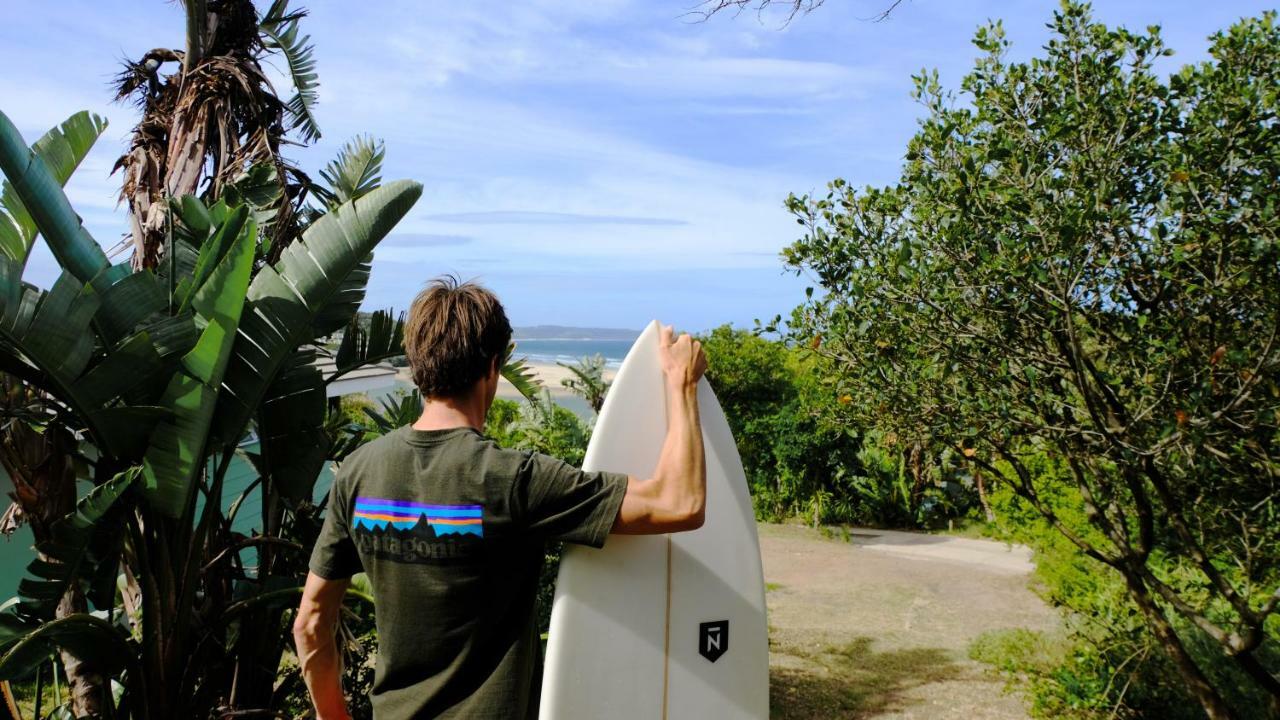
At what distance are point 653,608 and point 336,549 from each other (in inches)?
33.6

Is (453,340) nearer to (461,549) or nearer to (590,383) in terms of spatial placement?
(461,549)

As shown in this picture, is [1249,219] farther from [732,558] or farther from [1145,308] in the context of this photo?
[732,558]

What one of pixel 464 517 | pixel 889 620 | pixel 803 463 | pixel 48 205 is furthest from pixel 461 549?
pixel 803 463

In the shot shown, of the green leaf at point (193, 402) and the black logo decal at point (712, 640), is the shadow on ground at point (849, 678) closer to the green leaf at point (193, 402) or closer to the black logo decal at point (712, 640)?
the black logo decal at point (712, 640)

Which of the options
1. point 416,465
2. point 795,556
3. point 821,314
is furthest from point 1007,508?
point 416,465

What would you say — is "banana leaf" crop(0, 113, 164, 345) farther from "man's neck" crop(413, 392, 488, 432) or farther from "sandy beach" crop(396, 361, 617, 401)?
"man's neck" crop(413, 392, 488, 432)

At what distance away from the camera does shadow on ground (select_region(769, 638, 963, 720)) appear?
587 cm

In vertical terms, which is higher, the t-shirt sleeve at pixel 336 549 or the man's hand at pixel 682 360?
the man's hand at pixel 682 360

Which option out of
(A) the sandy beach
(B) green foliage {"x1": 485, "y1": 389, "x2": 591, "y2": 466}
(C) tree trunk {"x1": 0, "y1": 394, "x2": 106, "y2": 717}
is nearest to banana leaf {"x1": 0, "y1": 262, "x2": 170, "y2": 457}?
(C) tree trunk {"x1": 0, "y1": 394, "x2": 106, "y2": 717}

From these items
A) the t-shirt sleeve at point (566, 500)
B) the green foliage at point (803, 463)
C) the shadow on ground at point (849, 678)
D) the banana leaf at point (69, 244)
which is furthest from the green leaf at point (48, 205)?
the green foliage at point (803, 463)

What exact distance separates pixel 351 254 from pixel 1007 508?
6017 millimetres

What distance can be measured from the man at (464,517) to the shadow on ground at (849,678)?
440 cm

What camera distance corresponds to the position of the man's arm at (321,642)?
198 cm

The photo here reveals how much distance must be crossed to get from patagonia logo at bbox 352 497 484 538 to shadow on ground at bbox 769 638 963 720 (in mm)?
4568
